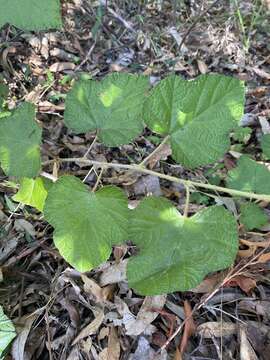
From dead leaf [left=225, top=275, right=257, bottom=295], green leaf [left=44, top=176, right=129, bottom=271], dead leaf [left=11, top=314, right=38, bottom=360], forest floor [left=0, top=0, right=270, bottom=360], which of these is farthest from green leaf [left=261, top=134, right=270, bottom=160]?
dead leaf [left=11, top=314, right=38, bottom=360]

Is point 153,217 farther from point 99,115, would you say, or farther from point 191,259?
point 99,115

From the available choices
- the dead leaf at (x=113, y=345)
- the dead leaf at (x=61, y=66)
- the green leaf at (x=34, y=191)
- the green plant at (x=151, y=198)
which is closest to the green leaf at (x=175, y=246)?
the green plant at (x=151, y=198)

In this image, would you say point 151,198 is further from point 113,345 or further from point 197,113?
point 113,345

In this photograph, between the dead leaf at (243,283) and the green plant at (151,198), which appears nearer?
the green plant at (151,198)

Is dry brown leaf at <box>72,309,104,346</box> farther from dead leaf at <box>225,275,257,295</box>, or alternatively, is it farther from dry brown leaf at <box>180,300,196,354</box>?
dead leaf at <box>225,275,257,295</box>

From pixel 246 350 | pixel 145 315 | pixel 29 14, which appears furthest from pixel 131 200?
pixel 29 14

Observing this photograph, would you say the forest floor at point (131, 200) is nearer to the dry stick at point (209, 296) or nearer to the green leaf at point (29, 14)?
the dry stick at point (209, 296)

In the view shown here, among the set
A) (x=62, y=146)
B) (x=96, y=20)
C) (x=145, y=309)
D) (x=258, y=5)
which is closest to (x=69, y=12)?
(x=96, y=20)
